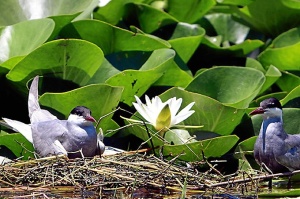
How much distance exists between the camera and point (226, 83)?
763 centimetres

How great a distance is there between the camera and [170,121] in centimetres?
704

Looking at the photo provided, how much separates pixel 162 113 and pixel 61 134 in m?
0.79

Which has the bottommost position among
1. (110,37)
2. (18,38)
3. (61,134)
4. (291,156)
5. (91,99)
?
(291,156)

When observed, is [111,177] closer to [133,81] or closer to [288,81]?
[133,81]

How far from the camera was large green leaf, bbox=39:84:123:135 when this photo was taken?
7.07 meters

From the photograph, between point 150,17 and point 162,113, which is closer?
point 162,113

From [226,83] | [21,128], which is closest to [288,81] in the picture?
[226,83]

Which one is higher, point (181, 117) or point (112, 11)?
point (112, 11)

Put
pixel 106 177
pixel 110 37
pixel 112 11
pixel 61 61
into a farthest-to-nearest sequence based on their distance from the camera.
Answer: pixel 112 11, pixel 110 37, pixel 61 61, pixel 106 177

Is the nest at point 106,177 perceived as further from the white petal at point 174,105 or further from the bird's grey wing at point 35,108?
the bird's grey wing at point 35,108

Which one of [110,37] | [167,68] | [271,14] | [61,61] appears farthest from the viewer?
[271,14]

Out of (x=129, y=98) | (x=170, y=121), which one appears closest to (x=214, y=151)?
(x=170, y=121)

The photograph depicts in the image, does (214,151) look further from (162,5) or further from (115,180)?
(162,5)

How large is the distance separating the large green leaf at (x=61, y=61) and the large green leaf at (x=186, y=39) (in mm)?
Result: 1019
